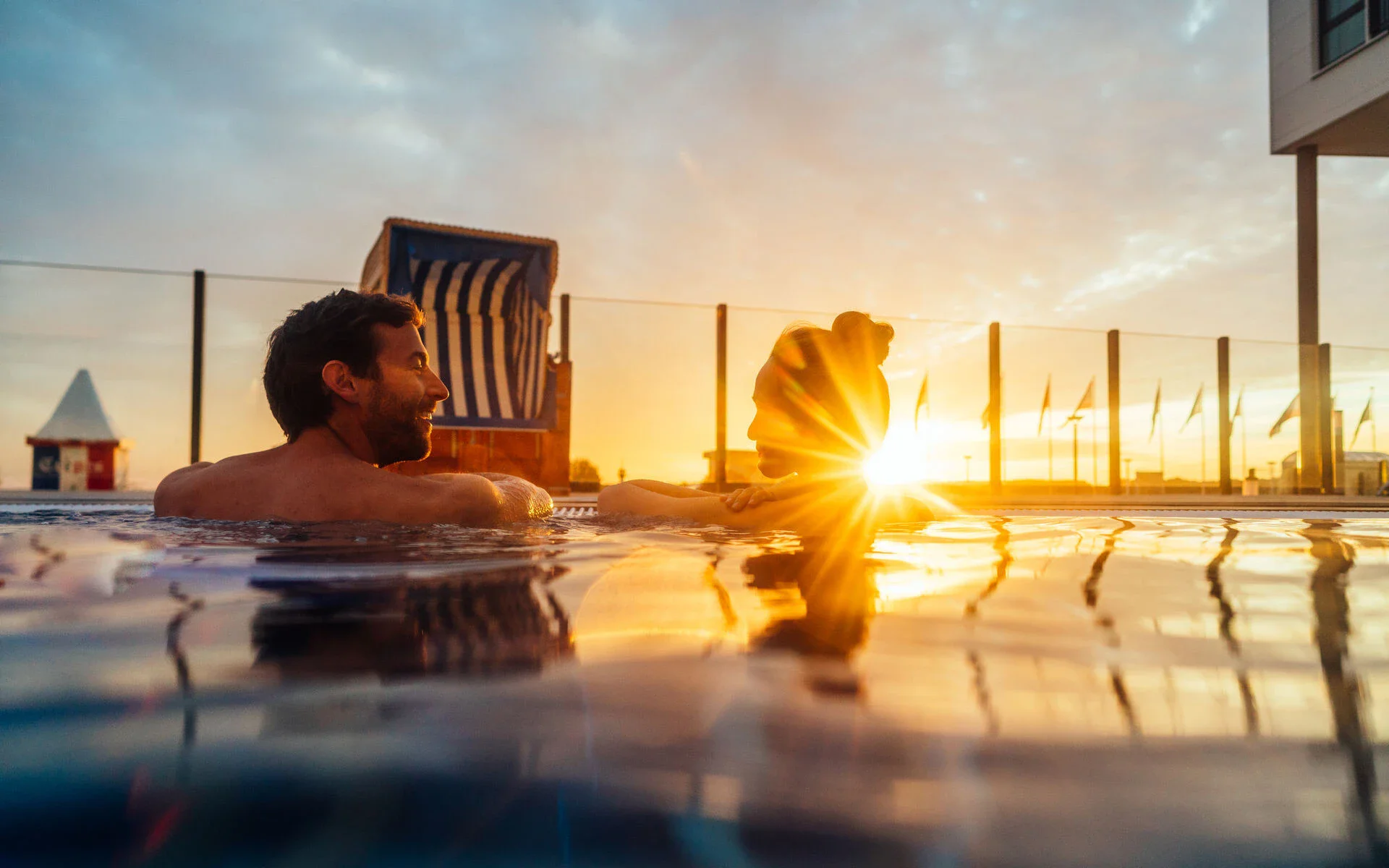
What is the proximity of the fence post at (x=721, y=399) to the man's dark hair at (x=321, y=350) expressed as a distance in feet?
17.6

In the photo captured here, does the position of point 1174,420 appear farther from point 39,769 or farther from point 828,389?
point 39,769

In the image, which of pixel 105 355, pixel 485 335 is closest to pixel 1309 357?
pixel 485 335

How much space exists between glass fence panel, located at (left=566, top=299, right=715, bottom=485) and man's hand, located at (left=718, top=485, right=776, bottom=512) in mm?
5072

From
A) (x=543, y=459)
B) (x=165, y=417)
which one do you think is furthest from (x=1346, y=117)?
(x=165, y=417)

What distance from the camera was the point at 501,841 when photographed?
310mm

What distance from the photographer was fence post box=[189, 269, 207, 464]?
260 inches

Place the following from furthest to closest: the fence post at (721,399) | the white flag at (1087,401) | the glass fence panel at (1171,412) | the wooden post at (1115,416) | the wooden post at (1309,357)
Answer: the wooden post at (1309,357), the white flag at (1087,401), the glass fence panel at (1171,412), the wooden post at (1115,416), the fence post at (721,399)

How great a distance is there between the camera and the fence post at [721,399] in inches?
302

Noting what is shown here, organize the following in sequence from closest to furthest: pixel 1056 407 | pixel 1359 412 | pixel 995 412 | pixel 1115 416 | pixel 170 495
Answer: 1. pixel 170 495
2. pixel 995 412
3. pixel 1115 416
4. pixel 1056 407
5. pixel 1359 412

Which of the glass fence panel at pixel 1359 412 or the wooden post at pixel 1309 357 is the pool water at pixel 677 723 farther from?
the glass fence panel at pixel 1359 412

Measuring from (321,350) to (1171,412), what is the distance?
9934 mm

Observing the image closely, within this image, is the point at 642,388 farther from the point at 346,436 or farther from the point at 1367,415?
the point at 1367,415

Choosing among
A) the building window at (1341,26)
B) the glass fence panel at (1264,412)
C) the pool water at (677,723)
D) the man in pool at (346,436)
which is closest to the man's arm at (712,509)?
the man in pool at (346,436)

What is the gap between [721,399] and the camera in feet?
25.7
